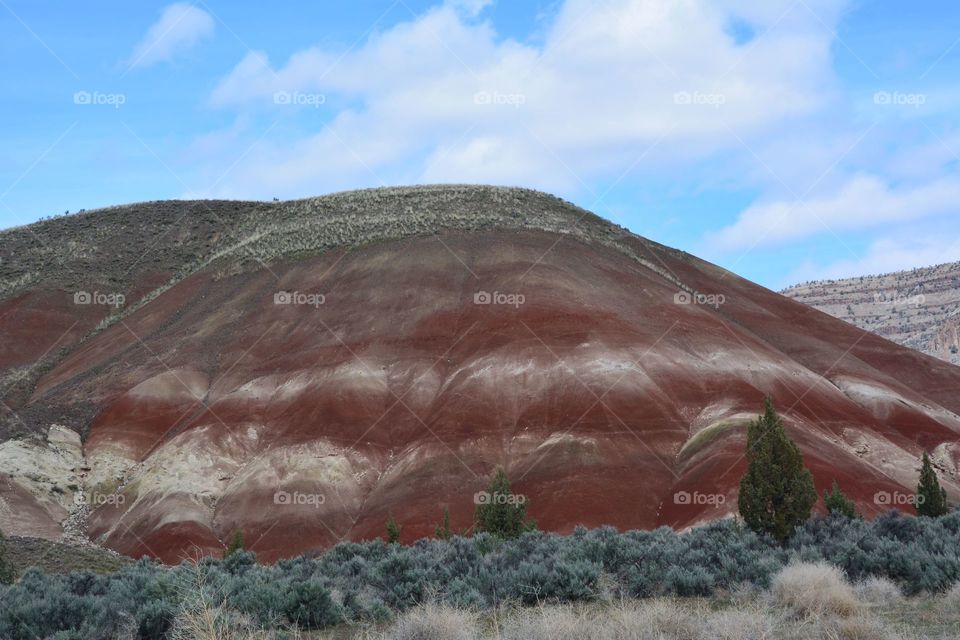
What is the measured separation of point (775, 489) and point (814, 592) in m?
9.38

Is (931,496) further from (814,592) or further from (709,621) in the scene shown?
(709,621)

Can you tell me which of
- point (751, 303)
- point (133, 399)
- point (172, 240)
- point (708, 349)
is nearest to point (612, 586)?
point (708, 349)

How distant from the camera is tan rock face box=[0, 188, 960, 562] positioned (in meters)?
44.2

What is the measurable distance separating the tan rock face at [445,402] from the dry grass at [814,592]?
25.9 metres

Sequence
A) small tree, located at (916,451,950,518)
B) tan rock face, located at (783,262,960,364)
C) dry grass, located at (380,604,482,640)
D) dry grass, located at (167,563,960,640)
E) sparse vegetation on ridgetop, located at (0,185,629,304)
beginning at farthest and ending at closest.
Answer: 1. tan rock face, located at (783,262,960,364)
2. sparse vegetation on ridgetop, located at (0,185,629,304)
3. small tree, located at (916,451,950,518)
4. dry grass, located at (380,604,482,640)
5. dry grass, located at (167,563,960,640)

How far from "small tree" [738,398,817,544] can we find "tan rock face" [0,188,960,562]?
16.1 m

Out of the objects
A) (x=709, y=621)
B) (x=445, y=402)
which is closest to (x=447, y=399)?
(x=445, y=402)

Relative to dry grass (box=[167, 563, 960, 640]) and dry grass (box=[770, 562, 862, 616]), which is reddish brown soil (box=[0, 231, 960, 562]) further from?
dry grass (box=[167, 563, 960, 640])

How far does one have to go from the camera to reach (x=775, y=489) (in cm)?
2098

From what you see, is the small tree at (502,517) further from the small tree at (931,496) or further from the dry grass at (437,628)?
the dry grass at (437,628)

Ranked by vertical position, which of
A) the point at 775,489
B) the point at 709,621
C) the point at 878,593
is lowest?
the point at 878,593

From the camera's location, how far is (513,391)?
50.4m

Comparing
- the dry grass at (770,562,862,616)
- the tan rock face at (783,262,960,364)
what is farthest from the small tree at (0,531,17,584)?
the tan rock face at (783,262,960,364)

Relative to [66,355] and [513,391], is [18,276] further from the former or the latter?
[513,391]
